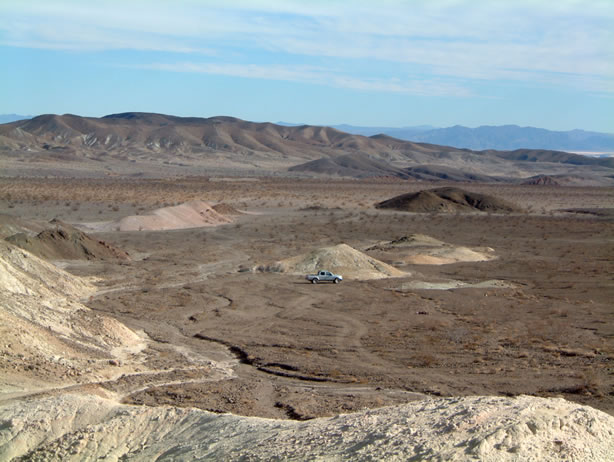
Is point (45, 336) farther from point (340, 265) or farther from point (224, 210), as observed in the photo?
point (224, 210)

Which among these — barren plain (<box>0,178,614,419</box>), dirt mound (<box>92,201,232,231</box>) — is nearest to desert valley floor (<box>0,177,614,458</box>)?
barren plain (<box>0,178,614,419</box>)

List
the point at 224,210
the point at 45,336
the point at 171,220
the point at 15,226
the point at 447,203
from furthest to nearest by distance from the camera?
the point at 447,203 < the point at 224,210 < the point at 171,220 < the point at 15,226 < the point at 45,336

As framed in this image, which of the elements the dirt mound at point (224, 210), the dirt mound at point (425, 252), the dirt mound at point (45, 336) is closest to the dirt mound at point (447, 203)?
the dirt mound at point (224, 210)

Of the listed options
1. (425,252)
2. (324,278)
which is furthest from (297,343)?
(425,252)

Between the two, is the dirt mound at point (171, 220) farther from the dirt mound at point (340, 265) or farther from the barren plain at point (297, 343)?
the dirt mound at point (340, 265)

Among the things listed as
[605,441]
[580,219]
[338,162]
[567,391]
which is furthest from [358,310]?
[338,162]

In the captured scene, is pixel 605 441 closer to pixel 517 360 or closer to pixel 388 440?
pixel 388 440
